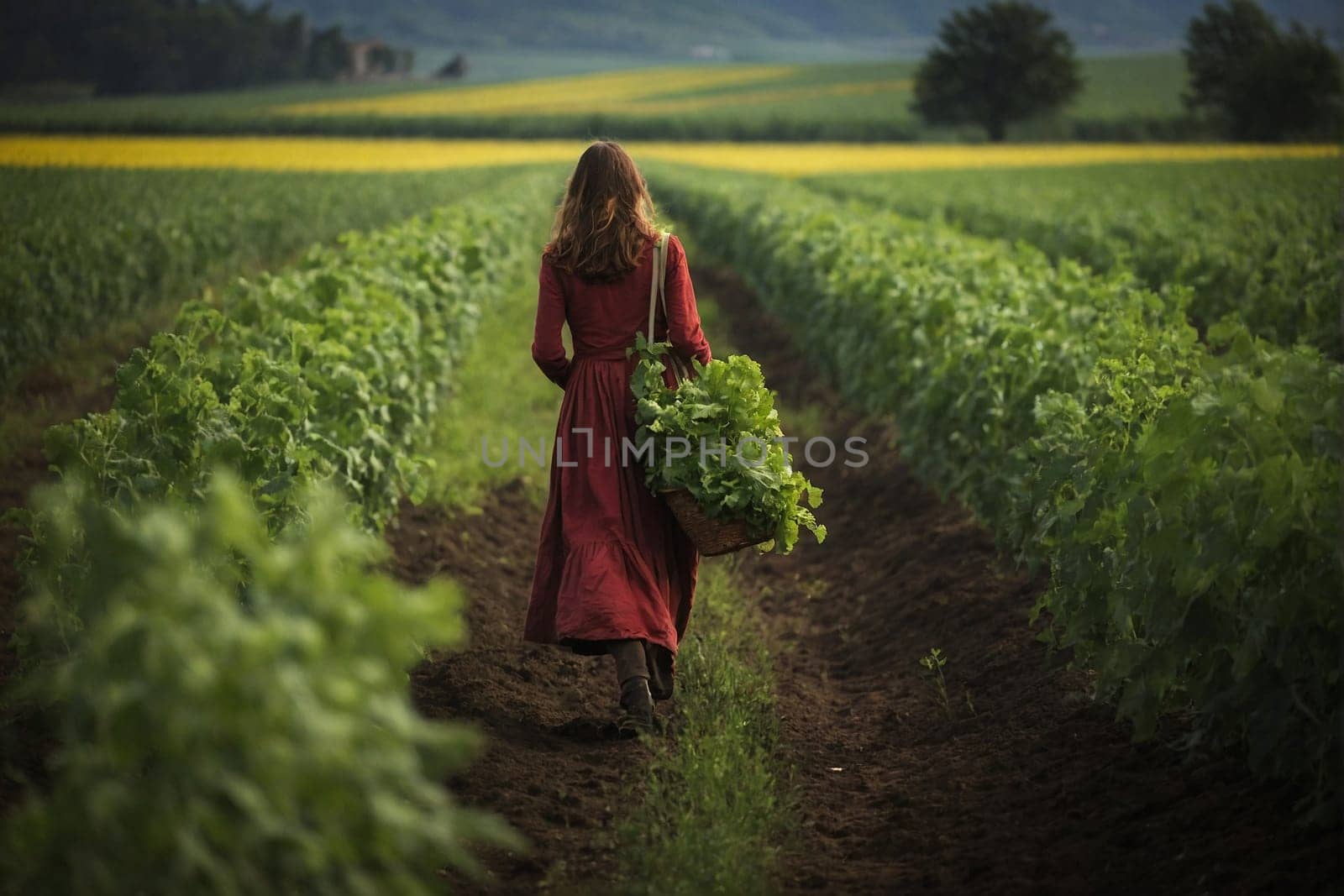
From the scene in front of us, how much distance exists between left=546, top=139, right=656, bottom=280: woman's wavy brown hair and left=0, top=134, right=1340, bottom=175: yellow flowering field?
2913 cm

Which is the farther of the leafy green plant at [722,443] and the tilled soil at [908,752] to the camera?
the leafy green plant at [722,443]

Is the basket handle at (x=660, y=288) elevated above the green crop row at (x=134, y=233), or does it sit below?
above

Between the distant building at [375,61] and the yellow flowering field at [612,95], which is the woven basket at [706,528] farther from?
the distant building at [375,61]

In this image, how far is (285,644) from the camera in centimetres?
224

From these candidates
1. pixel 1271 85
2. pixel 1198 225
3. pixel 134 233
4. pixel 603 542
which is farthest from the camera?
pixel 1271 85

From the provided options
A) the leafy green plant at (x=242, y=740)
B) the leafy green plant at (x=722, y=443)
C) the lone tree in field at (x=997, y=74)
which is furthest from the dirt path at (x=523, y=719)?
the lone tree in field at (x=997, y=74)

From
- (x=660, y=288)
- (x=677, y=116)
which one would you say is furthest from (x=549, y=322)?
(x=677, y=116)

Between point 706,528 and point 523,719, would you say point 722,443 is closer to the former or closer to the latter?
point 706,528

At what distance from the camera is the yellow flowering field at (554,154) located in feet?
129

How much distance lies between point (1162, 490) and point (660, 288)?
1.94 metres

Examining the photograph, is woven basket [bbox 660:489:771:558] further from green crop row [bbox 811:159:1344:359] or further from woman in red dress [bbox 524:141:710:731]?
green crop row [bbox 811:159:1344:359]

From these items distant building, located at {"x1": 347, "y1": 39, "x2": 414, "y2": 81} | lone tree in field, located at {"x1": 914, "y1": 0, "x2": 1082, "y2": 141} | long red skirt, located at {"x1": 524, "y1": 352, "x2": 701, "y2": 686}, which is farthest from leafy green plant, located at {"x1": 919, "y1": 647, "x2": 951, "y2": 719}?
distant building, located at {"x1": 347, "y1": 39, "x2": 414, "y2": 81}

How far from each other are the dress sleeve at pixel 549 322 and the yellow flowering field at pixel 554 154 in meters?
29.0

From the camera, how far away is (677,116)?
248 feet
